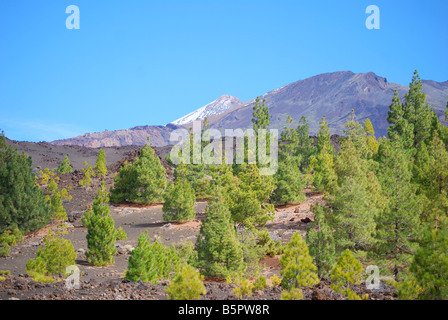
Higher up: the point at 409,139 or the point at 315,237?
the point at 409,139

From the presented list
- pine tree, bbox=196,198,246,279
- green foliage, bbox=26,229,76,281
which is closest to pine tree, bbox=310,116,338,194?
pine tree, bbox=196,198,246,279

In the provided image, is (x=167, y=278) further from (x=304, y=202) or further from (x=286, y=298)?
(x=304, y=202)

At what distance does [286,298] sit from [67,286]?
7.80 meters

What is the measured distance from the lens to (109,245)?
23203mm

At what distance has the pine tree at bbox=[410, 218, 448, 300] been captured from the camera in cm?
1172

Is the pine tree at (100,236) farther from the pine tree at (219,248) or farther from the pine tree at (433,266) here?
the pine tree at (433,266)

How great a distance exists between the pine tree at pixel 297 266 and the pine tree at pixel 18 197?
971 inches

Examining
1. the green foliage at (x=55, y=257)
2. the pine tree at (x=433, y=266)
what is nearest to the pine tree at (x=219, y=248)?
the green foliage at (x=55, y=257)

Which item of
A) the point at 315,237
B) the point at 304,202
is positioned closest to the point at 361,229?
the point at 315,237

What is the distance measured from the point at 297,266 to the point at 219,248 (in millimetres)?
7711

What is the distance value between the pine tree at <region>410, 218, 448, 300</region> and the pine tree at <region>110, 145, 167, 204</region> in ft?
106

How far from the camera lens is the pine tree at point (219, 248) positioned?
1958cm

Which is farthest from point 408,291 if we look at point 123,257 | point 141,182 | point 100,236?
point 141,182
